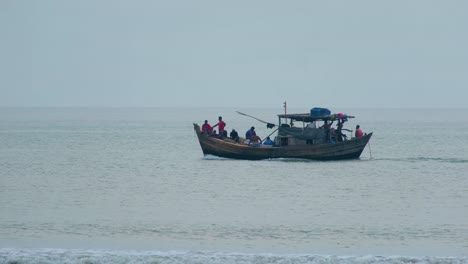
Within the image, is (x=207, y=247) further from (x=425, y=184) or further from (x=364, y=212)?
(x=425, y=184)

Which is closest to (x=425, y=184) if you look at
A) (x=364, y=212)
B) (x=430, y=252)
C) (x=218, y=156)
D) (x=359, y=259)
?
(x=364, y=212)

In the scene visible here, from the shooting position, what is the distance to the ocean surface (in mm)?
19469

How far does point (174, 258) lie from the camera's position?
57.4 feet

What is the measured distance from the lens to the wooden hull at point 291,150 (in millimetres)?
40781

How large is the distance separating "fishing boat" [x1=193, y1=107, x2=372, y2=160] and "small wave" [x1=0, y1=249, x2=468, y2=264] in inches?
878

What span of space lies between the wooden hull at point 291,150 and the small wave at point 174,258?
22.8 m

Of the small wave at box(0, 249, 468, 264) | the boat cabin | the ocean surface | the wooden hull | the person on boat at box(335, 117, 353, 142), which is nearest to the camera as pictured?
the small wave at box(0, 249, 468, 264)

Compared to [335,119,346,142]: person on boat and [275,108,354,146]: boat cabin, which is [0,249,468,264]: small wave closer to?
[275,108,354,146]: boat cabin

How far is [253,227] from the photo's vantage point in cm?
2327

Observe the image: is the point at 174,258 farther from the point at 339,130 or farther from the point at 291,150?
the point at 339,130

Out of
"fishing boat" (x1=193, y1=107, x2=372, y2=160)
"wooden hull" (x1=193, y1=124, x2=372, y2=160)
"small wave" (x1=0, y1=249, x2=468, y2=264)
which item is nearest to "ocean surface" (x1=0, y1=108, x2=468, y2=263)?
"small wave" (x1=0, y1=249, x2=468, y2=264)

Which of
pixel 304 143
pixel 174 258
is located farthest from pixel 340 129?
pixel 174 258

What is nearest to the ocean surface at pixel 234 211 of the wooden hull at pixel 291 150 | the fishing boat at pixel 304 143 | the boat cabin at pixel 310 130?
the wooden hull at pixel 291 150

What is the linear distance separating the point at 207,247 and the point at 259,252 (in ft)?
4.25
